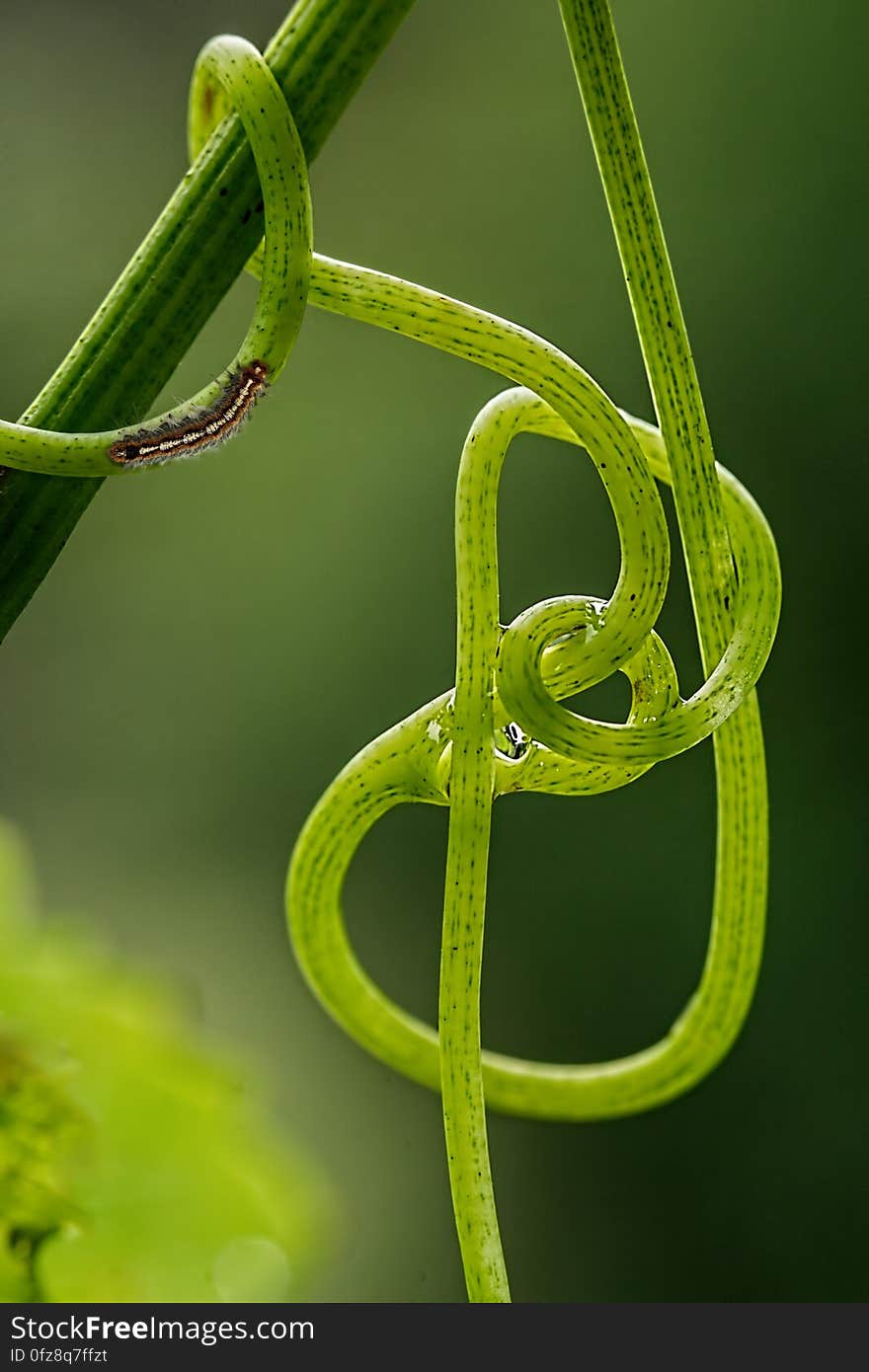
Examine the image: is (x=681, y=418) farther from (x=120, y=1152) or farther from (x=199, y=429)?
(x=120, y=1152)

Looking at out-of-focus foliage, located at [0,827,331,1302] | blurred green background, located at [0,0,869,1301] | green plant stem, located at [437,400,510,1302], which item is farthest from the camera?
blurred green background, located at [0,0,869,1301]

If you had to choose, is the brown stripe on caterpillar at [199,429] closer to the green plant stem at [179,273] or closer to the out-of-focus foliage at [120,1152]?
the green plant stem at [179,273]

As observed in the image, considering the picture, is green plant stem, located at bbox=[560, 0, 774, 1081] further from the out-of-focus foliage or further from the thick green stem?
the out-of-focus foliage

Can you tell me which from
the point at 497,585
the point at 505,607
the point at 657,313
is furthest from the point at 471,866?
the point at 505,607

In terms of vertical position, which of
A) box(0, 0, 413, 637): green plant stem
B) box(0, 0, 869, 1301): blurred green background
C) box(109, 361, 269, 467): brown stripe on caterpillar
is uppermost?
box(0, 0, 869, 1301): blurred green background

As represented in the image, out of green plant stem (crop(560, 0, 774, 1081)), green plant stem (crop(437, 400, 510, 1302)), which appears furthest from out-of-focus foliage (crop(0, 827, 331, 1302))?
green plant stem (crop(560, 0, 774, 1081))

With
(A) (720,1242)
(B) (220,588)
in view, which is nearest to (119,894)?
(B) (220,588)
